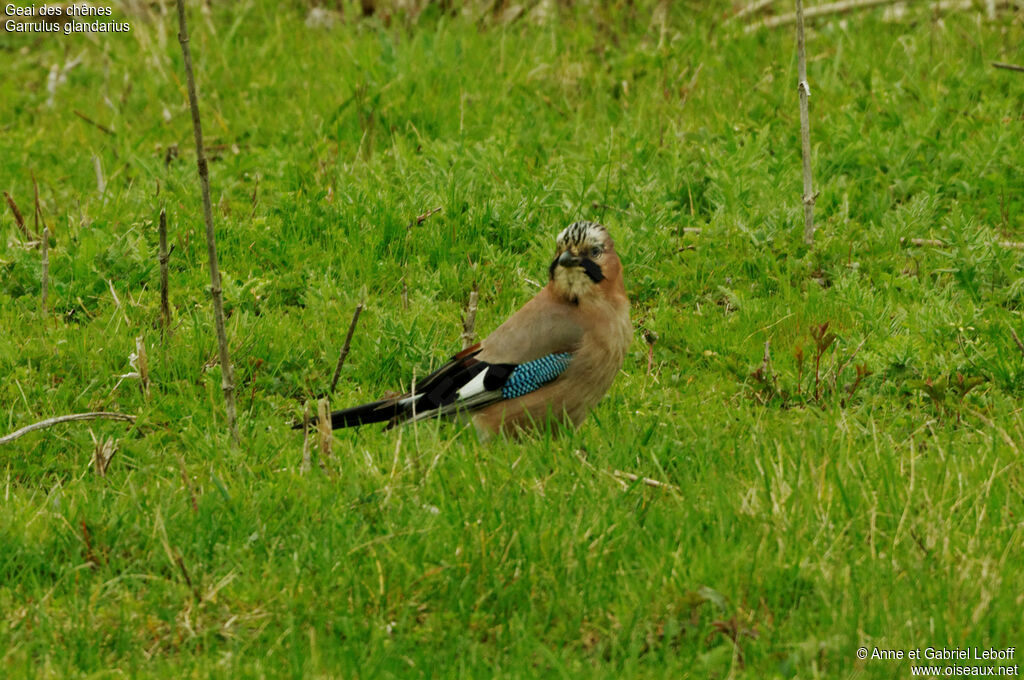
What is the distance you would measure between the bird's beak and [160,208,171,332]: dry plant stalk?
1.76 m

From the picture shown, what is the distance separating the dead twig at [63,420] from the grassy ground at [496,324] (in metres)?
0.08

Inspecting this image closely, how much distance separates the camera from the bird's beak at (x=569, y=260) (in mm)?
5527

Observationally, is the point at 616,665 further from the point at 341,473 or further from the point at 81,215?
the point at 81,215

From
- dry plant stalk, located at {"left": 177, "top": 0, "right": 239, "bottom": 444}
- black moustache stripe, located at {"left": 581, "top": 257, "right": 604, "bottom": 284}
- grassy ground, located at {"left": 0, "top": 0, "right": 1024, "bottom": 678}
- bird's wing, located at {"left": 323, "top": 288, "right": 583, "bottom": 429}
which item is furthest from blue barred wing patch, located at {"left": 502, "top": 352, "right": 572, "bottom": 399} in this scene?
dry plant stalk, located at {"left": 177, "top": 0, "right": 239, "bottom": 444}

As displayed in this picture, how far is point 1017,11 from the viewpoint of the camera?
9516mm

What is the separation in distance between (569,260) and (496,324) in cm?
107

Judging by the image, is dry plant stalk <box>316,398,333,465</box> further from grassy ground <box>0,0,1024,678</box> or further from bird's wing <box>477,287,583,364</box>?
bird's wing <box>477,287,583,364</box>

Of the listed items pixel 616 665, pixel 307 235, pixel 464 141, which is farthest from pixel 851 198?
pixel 616 665

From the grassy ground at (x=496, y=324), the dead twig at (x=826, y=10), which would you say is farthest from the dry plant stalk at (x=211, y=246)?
the dead twig at (x=826, y=10)

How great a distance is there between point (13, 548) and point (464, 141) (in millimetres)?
4347

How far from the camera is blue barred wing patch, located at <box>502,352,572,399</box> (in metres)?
5.36

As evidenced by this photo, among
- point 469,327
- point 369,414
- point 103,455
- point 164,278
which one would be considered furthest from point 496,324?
point 103,455

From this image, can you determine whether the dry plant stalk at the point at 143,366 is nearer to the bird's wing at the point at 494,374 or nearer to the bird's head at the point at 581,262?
the bird's wing at the point at 494,374

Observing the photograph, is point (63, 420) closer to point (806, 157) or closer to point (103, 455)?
point (103, 455)
